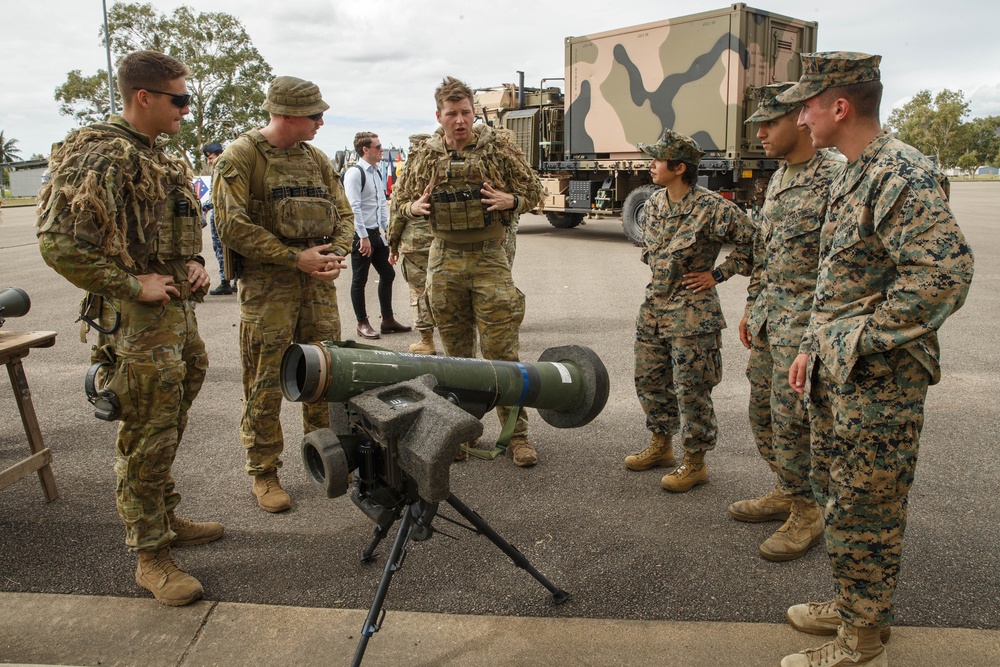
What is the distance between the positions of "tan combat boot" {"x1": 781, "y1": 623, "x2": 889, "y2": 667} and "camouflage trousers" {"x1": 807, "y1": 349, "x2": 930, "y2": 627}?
4cm

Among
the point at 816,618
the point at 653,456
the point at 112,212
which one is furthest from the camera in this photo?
the point at 653,456

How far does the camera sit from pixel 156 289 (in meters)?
2.65

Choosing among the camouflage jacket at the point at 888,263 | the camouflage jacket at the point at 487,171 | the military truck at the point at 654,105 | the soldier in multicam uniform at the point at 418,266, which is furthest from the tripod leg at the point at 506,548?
the military truck at the point at 654,105

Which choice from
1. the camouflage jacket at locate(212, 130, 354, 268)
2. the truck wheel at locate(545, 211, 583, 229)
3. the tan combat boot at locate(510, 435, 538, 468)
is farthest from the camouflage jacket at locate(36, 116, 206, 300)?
the truck wheel at locate(545, 211, 583, 229)

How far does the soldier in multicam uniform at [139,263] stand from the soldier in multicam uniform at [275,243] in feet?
1.30

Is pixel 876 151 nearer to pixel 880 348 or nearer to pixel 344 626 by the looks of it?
pixel 880 348

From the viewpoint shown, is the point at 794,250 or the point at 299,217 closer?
the point at 794,250

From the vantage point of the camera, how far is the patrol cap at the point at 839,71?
214 centimetres

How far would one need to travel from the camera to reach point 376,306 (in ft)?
27.4

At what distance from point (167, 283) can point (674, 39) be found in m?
10.8

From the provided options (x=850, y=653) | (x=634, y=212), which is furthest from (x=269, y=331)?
(x=634, y=212)

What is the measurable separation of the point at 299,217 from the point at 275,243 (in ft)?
0.57

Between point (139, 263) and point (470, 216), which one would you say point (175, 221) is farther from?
point (470, 216)

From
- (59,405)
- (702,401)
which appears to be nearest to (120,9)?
(59,405)
